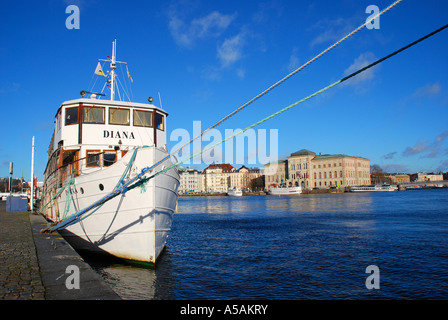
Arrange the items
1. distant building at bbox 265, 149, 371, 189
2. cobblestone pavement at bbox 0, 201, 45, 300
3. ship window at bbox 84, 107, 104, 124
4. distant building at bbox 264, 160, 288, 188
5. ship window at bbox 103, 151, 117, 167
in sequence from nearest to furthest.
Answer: cobblestone pavement at bbox 0, 201, 45, 300, ship window at bbox 103, 151, 117, 167, ship window at bbox 84, 107, 104, 124, distant building at bbox 265, 149, 371, 189, distant building at bbox 264, 160, 288, 188

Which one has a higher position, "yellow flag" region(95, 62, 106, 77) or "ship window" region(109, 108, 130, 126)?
"yellow flag" region(95, 62, 106, 77)

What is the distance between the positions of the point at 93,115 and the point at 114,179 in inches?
161

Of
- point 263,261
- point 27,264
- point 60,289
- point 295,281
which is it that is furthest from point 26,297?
point 263,261

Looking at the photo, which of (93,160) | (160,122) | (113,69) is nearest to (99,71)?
(113,69)

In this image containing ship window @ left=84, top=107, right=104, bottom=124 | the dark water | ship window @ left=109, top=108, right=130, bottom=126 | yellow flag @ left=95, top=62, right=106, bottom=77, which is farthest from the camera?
yellow flag @ left=95, top=62, right=106, bottom=77

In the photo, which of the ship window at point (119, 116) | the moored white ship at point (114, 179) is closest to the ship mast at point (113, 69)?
the moored white ship at point (114, 179)

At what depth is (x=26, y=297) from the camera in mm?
6336

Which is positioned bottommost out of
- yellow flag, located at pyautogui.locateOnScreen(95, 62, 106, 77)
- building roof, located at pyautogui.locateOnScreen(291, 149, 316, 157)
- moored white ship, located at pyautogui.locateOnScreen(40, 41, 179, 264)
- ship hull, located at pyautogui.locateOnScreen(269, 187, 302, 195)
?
ship hull, located at pyautogui.locateOnScreen(269, 187, 302, 195)

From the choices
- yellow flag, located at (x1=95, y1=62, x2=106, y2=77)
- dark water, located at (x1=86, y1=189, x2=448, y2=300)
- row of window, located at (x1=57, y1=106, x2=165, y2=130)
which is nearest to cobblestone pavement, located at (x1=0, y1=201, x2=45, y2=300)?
dark water, located at (x1=86, y1=189, x2=448, y2=300)

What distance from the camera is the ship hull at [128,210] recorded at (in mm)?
12234

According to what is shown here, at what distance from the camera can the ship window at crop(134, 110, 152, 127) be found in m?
15.3

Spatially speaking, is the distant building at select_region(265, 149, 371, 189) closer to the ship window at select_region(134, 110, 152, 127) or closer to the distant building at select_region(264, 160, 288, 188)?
the distant building at select_region(264, 160, 288, 188)

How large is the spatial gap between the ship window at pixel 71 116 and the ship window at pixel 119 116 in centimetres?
147

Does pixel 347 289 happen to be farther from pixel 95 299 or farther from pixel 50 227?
pixel 50 227
